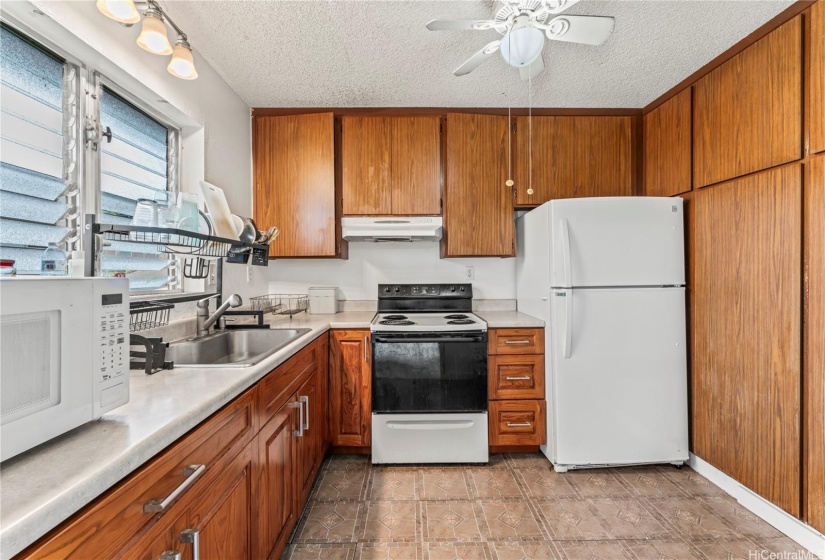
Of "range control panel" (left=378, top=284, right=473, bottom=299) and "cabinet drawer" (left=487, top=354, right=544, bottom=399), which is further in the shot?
"range control panel" (left=378, top=284, right=473, bottom=299)

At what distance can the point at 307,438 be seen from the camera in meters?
1.86

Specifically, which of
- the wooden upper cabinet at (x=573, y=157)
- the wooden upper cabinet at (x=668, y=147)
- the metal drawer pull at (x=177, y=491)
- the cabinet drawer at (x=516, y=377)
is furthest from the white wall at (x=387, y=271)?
the metal drawer pull at (x=177, y=491)

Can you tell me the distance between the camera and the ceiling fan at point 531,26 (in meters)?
1.47

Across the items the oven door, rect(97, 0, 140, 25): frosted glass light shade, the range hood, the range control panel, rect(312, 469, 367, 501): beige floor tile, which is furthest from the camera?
the range control panel

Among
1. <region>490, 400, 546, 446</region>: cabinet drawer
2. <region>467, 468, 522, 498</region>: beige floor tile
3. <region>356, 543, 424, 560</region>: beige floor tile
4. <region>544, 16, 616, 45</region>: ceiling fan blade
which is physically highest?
<region>544, 16, 616, 45</region>: ceiling fan blade

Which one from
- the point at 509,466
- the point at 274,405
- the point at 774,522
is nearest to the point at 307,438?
the point at 274,405

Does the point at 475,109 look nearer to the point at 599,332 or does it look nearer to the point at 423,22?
the point at 423,22

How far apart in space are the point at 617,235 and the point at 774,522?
1575mm

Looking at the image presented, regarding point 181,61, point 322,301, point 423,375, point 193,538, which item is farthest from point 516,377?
point 181,61

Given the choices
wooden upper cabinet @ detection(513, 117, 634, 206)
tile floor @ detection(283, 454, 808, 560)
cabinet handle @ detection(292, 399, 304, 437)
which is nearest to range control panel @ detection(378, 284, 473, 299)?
wooden upper cabinet @ detection(513, 117, 634, 206)

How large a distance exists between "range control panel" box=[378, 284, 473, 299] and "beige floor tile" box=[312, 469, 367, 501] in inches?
50.1

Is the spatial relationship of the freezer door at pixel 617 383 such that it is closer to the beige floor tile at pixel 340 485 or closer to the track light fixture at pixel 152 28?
the beige floor tile at pixel 340 485

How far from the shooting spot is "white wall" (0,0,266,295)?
1283 mm

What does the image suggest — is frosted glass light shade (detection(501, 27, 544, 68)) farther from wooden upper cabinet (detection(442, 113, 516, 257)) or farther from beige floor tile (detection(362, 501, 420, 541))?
beige floor tile (detection(362, 501, 420, 541))
